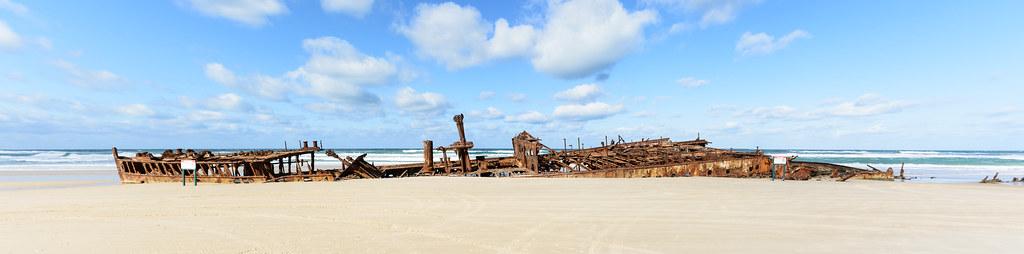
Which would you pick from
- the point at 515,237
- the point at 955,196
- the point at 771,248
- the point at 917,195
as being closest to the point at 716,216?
the point at 771,248

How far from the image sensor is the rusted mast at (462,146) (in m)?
19.4

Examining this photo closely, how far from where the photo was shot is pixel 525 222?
7.05m

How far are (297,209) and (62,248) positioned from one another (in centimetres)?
344

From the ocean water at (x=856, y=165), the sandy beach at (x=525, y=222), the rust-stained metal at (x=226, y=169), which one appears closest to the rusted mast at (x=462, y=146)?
the rust-stained metal at (x=226, y=169)

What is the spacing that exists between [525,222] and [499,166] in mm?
13998

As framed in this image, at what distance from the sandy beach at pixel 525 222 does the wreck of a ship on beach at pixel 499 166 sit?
614 cm

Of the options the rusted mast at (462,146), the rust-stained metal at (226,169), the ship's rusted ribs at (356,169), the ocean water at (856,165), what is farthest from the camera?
the ocean water at (856,165)

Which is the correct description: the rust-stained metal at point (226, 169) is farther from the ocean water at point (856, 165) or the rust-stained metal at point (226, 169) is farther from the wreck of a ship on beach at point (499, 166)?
the ocean water at point (856, 165)

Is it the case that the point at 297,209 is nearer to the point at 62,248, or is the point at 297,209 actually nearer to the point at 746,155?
the point at 62,248

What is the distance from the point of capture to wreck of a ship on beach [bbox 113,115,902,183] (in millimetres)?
17359

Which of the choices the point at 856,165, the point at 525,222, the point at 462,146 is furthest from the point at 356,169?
the point at 856,165

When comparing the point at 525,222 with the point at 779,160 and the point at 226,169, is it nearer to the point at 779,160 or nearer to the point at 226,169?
the point at 779,160

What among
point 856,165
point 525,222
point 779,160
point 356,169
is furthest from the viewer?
point 856,165

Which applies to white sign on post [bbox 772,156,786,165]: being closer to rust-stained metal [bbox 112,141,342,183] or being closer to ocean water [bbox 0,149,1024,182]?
ocean water [bbox 0,149,1024,182]
